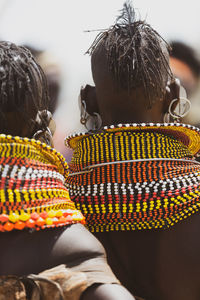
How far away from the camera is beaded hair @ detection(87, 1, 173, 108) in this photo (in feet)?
5.56

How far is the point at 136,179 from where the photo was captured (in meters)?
1.67

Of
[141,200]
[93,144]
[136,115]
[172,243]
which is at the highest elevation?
[136,115]

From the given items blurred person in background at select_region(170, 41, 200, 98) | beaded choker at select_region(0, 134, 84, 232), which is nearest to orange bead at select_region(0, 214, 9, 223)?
beaded choker at select_region(0, 134, 84, 232)

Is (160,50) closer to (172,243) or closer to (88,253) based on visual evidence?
(172,243)

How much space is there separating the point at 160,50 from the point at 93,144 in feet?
1.37

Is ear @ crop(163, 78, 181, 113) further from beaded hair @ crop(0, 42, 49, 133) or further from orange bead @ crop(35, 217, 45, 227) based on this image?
orange bead @ crop(35, 217, 45, 227)

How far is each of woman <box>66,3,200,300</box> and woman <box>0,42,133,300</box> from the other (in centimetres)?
26

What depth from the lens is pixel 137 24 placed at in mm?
1780

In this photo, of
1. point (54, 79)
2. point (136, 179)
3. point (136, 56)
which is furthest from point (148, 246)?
point (54, 79)

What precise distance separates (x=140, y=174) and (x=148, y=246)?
253 millimetres

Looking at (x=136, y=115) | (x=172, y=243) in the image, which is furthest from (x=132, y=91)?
(x=172, y=243)

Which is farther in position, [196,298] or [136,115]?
[136,115]

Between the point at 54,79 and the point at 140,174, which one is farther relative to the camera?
the point at 54,79

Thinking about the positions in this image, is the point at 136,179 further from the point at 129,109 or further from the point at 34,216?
the point at 34,216
